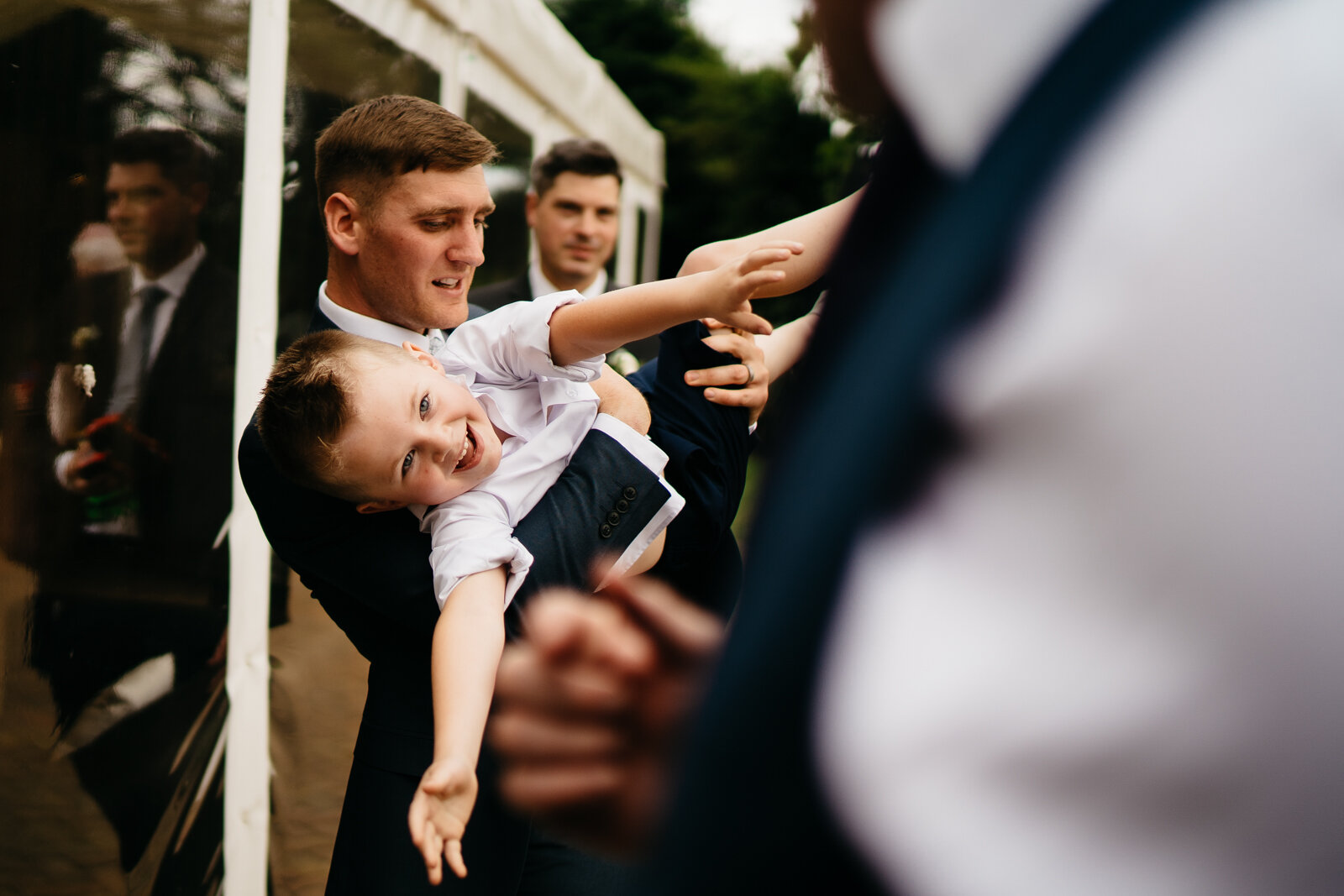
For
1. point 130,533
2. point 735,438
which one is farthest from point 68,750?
point 735,438

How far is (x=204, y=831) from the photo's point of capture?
2854 mm

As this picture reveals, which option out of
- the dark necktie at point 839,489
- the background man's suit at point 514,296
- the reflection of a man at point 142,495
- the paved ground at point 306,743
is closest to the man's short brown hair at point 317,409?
the reflection of a man at point 142,495

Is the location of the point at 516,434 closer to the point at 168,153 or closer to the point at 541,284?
the point at 168,153

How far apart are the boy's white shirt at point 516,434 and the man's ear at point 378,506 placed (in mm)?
61

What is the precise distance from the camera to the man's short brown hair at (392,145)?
189cm

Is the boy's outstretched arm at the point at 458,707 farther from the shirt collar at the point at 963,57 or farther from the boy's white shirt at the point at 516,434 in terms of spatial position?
the shirt collar at the point at 963,57

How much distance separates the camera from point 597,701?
0.55 metres

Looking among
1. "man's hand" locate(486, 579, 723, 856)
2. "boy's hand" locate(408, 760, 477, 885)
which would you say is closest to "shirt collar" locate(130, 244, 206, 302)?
"boy's hand" locate(408, 760, 477, 885)

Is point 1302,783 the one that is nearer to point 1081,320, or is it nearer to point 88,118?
point 1081,320

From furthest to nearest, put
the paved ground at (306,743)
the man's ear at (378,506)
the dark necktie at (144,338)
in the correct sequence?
the paved ground at (306,743) → the dark necktie at (144,338) → the man's ear at (378,506)

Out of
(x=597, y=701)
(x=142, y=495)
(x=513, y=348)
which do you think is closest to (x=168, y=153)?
(x=142, y=495)

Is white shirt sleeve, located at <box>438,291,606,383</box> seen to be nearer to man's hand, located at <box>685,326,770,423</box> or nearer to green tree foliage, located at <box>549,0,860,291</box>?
man's hand, located at <box>685,326,770,423</box>

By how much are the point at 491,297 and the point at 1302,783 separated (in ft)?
12.6

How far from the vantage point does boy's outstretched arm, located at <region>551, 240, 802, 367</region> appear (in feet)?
4.35
